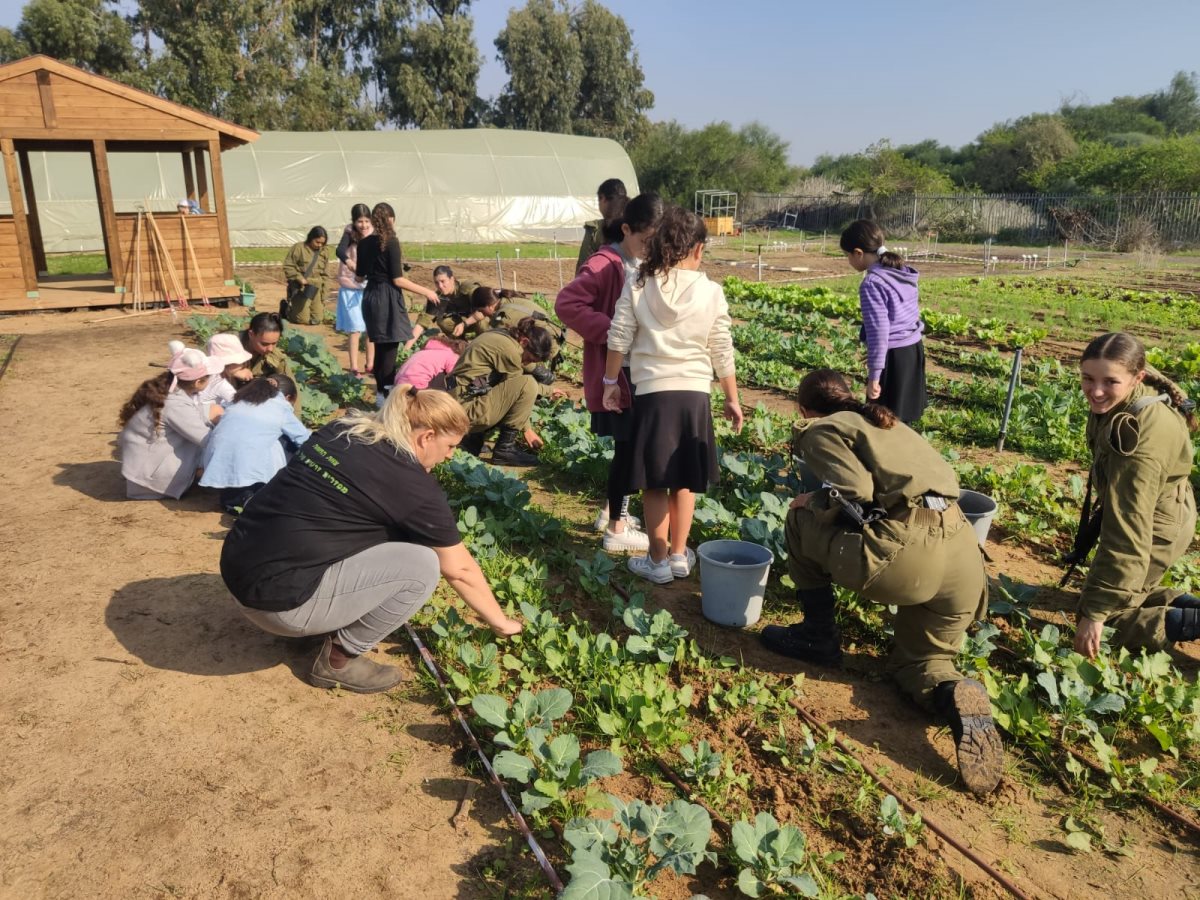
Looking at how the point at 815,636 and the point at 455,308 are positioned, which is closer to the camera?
the point at 815,636

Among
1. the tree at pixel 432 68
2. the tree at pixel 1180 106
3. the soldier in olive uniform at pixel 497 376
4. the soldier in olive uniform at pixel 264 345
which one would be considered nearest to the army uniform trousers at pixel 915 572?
the soldier in olive uniform at pixel 497 376

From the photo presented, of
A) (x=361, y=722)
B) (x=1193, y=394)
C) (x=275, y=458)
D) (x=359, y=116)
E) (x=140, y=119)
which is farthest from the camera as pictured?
(x=359, y=116)

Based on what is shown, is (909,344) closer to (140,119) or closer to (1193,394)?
(1193,394)

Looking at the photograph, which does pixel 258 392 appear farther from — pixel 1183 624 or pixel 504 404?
pixel 1183 624

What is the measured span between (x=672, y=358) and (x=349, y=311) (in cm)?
548

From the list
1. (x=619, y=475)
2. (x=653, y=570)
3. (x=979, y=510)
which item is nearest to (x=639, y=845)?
(x=653, y=570)

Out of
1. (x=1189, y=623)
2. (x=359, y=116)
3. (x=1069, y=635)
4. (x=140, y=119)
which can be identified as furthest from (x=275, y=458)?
(x=359, y=116)

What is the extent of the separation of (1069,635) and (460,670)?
276 cm

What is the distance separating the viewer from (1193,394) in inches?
298

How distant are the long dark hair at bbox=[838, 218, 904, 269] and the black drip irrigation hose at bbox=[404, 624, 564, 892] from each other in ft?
10.1

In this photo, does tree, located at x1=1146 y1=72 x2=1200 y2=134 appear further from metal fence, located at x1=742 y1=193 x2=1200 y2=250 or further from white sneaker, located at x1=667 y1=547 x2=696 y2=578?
white sneaker, located at x1=667 y1=547 x2=696 y2=578

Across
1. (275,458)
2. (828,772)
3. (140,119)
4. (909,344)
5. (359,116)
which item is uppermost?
(359,116)

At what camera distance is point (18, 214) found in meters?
11.8

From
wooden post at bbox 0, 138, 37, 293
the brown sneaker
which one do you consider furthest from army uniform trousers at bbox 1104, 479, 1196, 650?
wooden post at bbox 0, 138, 37, 293
